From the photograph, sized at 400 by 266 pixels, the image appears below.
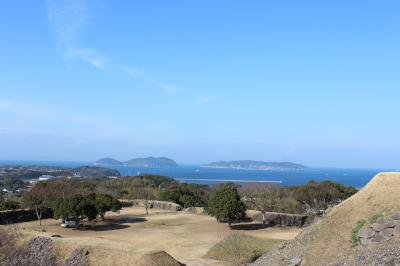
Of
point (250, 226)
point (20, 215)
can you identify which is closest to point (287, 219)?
point (250, 226)

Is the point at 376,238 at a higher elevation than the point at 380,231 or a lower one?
lower

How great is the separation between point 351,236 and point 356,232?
0.28m

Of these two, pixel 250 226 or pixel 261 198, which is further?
pixel 261 198

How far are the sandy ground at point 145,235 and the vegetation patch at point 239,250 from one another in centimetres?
86

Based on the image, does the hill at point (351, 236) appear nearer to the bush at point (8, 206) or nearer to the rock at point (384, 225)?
the rock at point (384, 225)

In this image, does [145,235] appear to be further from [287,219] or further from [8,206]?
[8,206]

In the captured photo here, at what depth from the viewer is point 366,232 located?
19500mm

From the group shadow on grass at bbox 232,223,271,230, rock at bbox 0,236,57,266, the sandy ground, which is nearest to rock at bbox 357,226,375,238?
the sandy ground

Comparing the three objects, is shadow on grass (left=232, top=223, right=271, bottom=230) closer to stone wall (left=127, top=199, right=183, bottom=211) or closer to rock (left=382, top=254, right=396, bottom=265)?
stone wall (left=127, top=199, right=183, bottom=211)

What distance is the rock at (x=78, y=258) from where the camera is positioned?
23.1m

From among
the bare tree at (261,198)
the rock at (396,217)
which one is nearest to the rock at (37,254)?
the rock at (396,217)

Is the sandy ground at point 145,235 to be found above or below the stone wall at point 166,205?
below

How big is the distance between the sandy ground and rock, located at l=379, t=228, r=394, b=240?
9.34 metres

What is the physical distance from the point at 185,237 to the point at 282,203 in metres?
17.2
